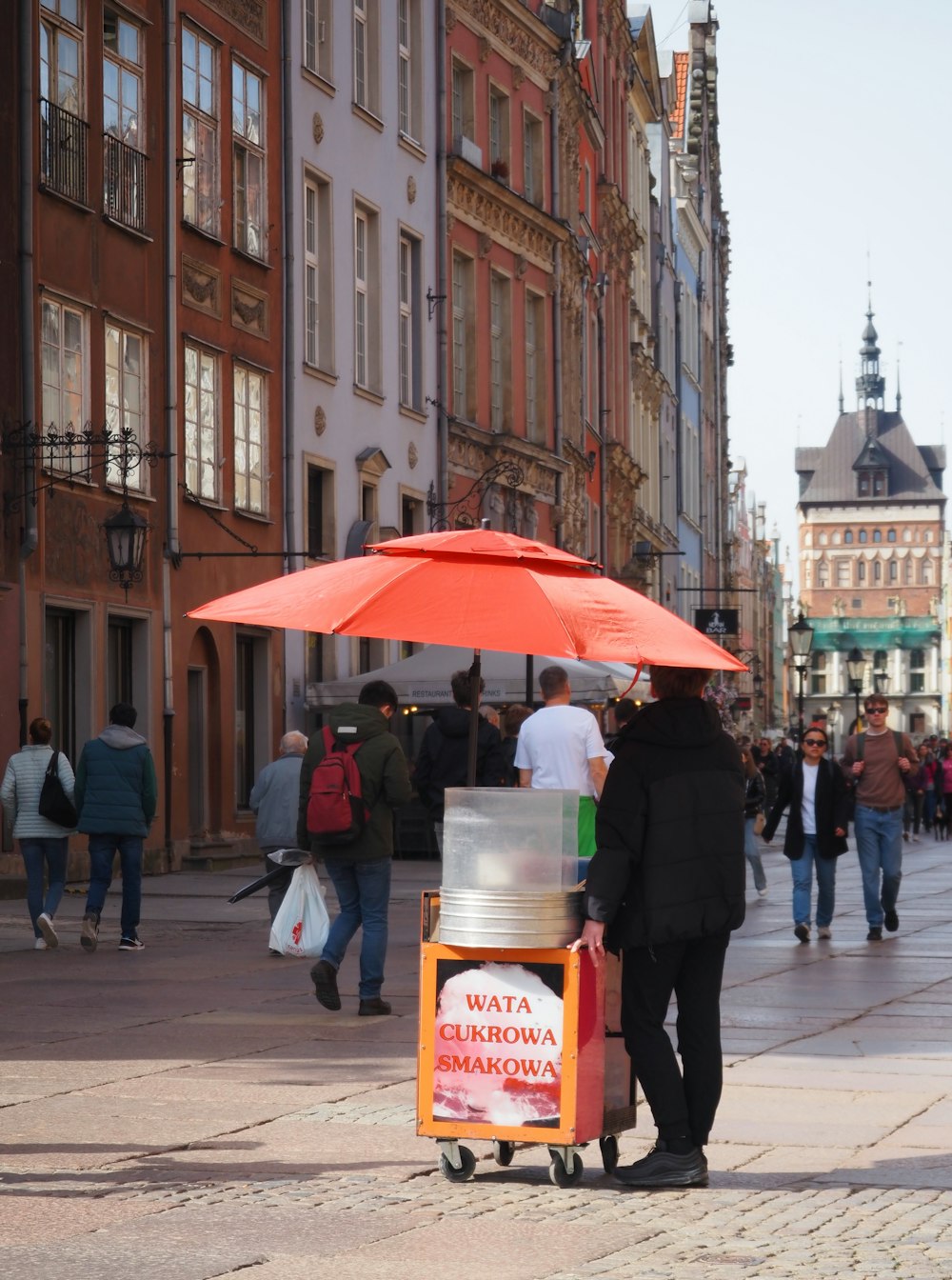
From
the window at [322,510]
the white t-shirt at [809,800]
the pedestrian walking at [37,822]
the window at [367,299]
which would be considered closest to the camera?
the pedestrian walking at [37,822]

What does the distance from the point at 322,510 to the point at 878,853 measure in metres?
14.2

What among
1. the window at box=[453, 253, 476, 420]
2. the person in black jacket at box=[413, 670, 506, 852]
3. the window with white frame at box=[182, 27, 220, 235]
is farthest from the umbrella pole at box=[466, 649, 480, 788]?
the window at box=[453, 253, 476, 420]

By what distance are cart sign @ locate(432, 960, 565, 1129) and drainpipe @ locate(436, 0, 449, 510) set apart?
91.9ft

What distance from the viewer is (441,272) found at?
36062mm

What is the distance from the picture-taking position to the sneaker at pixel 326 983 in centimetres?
1274

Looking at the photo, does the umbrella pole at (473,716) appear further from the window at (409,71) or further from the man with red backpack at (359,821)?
the window at (409,71)

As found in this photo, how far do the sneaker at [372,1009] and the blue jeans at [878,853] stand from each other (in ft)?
22.2

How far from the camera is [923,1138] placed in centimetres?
890

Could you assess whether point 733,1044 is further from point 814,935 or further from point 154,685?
point 154,685

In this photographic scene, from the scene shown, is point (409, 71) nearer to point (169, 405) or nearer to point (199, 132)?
point (199, 132)

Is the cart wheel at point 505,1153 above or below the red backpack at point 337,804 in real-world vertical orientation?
below

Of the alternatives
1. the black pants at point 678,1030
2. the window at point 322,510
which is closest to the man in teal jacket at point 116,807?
the black pants at point 678,1030

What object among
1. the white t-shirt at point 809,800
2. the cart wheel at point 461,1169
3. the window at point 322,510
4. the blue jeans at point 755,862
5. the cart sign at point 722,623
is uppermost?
the window at point 322,510

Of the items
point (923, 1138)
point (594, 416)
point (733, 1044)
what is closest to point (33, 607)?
point (733, 1044)
